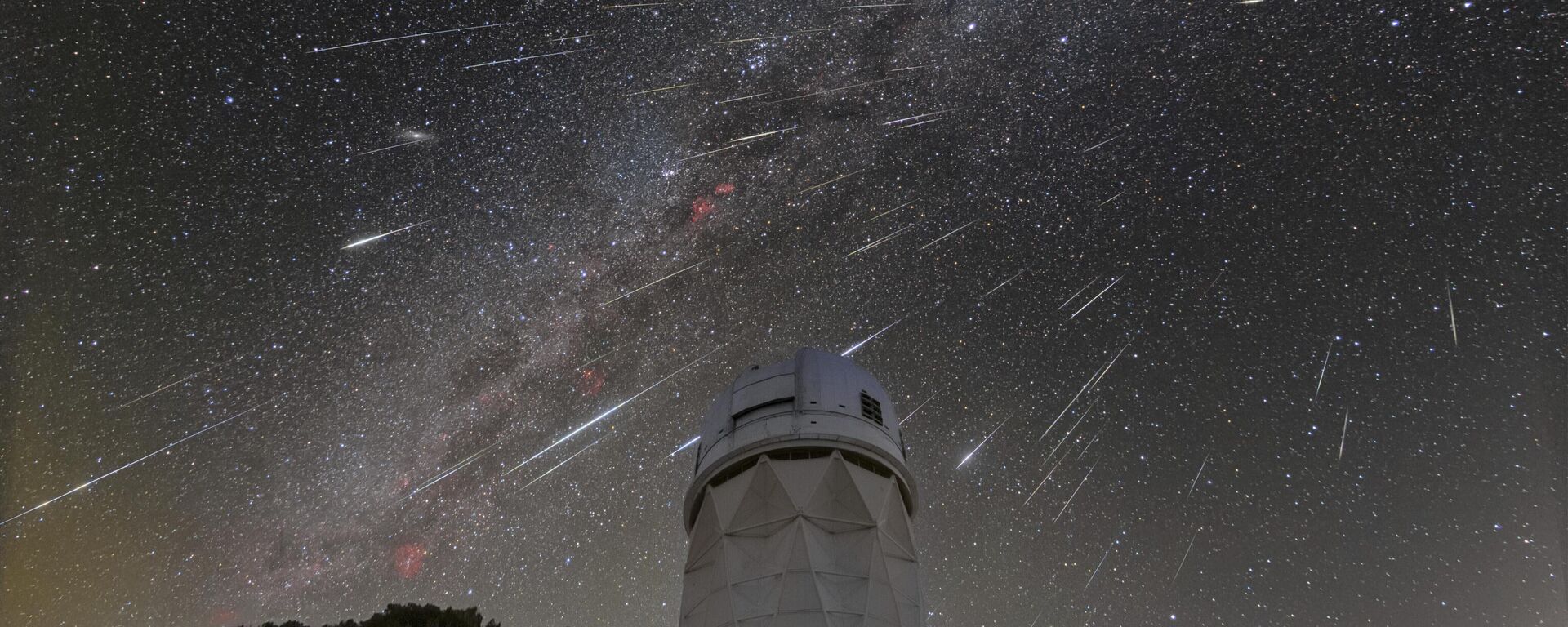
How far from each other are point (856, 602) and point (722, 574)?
204 centimetres

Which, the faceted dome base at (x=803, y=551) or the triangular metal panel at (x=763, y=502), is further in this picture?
the triangular metal panel at (x=763, y=502)

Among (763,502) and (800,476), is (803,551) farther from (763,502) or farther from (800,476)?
(800,476)

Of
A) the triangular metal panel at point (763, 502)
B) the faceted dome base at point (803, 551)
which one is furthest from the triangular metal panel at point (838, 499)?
the triangular metal panel at point (763, 502)

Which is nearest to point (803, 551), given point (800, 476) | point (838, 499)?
point (838, 499)

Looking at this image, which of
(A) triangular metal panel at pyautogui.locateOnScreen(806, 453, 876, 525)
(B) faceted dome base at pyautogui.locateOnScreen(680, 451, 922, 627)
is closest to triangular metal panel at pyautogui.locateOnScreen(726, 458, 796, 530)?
(B) faceted dome base at pyautogui.locateOnScreen(680, 451, 922, 627)

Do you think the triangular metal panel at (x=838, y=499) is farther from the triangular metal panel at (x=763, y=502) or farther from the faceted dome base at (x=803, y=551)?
the triangular metal panel at (x=763, y=502)

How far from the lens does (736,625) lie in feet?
41.1

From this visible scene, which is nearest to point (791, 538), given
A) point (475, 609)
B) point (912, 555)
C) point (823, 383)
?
point (912, 555)

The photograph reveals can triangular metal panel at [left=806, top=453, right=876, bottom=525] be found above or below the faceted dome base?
above

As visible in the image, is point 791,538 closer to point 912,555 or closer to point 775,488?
point 775,488

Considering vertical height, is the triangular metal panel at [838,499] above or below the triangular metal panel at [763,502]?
above

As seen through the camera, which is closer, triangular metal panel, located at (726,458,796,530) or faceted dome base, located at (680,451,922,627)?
faceted dome base, located at (680,451,922,627)

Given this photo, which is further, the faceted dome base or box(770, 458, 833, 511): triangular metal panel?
box(770, 458, 833, 511): triangular metal panel

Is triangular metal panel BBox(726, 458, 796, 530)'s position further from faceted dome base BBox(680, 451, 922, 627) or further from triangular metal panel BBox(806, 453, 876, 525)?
triangular metal panel BBox(806, 453, 876, 525)
